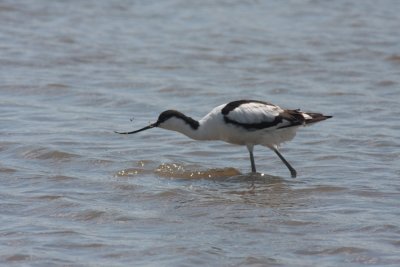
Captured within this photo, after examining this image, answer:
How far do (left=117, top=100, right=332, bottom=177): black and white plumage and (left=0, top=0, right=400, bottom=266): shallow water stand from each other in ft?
1.18

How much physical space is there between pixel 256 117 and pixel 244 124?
157 mm

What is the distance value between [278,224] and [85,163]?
2.70m

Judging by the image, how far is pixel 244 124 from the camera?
32.3 feet

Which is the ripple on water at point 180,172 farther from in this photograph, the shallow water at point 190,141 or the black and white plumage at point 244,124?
the black and white plumage at point 244,124

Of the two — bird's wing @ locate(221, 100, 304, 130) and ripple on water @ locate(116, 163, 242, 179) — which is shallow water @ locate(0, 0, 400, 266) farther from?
bird's wing @ locate(221, 100, 304, 130)

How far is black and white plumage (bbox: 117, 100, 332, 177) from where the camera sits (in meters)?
9.88

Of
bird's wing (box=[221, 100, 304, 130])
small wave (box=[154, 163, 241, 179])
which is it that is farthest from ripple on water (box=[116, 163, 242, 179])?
bird's wing (box=[221, 100, 304, 130])

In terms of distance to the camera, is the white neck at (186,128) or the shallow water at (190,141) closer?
the shallow water at (190,141)

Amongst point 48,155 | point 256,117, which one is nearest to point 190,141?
point 256,117

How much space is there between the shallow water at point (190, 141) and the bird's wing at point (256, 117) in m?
0.50

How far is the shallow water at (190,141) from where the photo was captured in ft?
24.5

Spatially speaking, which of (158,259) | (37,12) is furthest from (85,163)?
(37,12)

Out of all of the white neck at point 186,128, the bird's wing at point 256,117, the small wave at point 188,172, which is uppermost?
the bird's wing at point 256,117

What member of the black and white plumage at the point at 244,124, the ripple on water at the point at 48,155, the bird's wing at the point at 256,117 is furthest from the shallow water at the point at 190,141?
the bird's wing at the point at 256,117
